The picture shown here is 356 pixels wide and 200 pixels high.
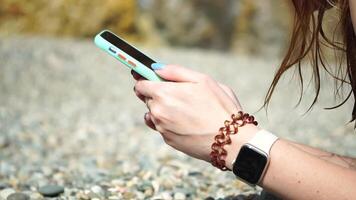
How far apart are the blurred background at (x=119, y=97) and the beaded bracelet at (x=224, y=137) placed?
44 centimetres

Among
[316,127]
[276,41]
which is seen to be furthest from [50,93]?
[276,41]

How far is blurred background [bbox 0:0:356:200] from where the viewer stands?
7.39 feet

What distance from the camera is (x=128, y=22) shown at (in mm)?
10008

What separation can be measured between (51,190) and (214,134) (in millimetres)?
1003

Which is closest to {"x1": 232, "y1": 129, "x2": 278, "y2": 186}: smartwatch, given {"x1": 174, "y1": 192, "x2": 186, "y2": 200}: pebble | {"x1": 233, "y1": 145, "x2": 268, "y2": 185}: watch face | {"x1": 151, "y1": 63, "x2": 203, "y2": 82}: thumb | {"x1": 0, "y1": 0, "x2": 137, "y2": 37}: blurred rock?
{"x1": 233, "y1": 145, "x2": 268, "y2": 185}: watch face

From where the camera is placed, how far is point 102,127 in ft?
15.2

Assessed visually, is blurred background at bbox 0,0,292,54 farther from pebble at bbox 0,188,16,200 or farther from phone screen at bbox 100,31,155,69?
phone screen at bbox 100,31,155,69

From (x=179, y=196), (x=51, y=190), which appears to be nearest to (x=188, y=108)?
(x=179, y=196)

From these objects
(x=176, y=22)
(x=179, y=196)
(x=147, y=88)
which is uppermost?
(x=176, y=22)

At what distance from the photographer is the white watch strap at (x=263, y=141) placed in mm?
1162

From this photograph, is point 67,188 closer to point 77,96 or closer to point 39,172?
point 39,172

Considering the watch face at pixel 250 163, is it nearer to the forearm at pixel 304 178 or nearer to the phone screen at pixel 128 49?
the forearm at pixel 304 178

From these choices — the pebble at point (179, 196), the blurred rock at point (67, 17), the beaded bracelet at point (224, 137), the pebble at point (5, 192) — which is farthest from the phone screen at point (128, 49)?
the blurred rock at point (67, 17)

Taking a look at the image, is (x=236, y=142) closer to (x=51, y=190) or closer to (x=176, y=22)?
(x=51, y=190)
